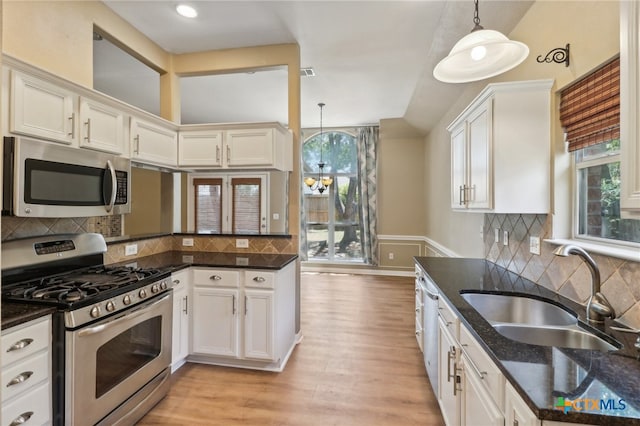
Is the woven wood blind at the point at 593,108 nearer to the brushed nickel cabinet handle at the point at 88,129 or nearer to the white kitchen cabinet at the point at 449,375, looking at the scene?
the white kitchen cabinet at the point at 449,375

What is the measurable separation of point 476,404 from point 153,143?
9.81 ft

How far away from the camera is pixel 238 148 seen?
9.87 feet

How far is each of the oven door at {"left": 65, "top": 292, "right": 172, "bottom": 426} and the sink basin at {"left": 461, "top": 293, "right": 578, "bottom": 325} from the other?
2.03m

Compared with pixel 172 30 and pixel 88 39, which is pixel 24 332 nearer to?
pixel 88 39

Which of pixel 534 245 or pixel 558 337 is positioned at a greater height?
pixel 534 245

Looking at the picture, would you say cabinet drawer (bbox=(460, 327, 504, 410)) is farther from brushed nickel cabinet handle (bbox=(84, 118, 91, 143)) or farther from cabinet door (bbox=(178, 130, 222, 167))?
brushed nickel cabinet handle (bbox=(84, 118, 91, 143))

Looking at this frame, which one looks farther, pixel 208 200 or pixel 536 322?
pixel 208 200

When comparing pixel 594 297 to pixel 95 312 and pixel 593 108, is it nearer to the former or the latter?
pixel 593 108

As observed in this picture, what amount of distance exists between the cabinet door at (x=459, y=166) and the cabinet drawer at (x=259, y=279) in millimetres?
1661

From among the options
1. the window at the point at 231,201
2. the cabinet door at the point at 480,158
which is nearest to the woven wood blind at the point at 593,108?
the cabinet door at the point at 480,158

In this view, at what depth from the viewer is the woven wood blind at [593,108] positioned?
59.5 inches

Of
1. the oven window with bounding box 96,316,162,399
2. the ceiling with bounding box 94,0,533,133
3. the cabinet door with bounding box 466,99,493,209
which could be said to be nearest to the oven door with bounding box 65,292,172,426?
the oven window with bounding box 96,316,162,399

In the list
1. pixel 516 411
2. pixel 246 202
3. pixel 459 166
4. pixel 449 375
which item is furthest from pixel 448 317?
pixel 246 202

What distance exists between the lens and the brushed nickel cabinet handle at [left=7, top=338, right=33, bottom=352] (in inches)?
57.5
